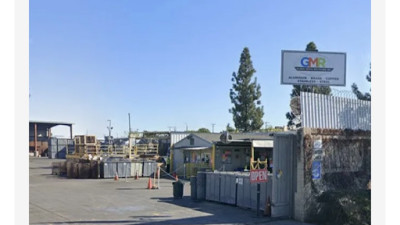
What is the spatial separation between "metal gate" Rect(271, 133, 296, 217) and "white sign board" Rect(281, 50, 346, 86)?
11.1 feet

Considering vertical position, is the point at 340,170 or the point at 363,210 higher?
the point at 340,170

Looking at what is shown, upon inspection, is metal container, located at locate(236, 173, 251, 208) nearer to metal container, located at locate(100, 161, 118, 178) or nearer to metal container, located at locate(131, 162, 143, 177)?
metal container, located at locate(100, 161, 118, 178)

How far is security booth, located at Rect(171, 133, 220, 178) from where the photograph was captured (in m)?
34.1

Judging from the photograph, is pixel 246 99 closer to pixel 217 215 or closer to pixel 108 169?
pixel 108 169

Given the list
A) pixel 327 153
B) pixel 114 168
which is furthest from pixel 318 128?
pixel 114 168

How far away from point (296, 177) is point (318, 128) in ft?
6.02

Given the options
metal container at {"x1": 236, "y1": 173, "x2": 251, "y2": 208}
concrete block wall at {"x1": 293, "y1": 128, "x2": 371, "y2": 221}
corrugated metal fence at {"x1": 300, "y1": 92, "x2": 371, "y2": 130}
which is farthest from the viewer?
metal container at {"x1": 236, "y1": 173, "x2": 251, "y2": 208}

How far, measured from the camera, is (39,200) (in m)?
18.3

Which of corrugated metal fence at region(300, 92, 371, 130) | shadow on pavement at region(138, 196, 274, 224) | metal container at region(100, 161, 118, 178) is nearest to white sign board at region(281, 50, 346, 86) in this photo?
corrugated metal fence at region(300, 92, 371, 130)

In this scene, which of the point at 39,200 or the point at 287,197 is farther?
the point at 39,200

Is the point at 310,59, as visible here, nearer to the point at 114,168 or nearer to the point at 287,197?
the point at 287,197

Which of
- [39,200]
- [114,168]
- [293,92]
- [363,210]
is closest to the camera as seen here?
[363,210]

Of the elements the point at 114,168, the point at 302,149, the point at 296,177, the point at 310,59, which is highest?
the point at 310,59

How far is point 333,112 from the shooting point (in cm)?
1509
